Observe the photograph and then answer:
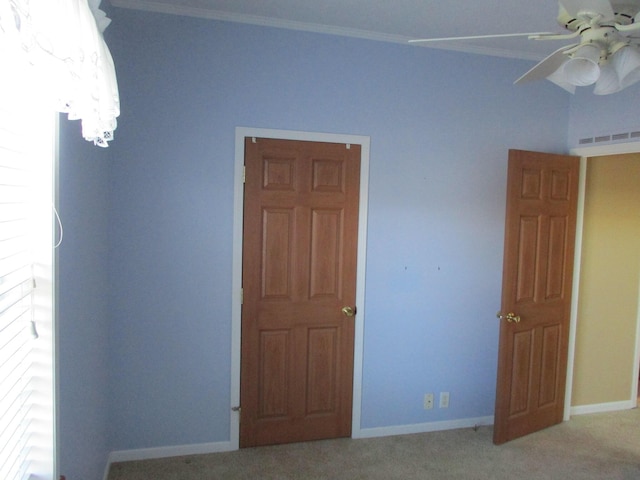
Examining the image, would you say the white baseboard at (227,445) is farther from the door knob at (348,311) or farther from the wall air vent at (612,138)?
the wall air vent at (612,138)

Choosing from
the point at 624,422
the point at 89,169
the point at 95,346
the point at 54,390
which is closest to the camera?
the point at 54,390

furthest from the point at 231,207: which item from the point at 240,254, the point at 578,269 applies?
the point at 578,269

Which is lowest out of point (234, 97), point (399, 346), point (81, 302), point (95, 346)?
point (399, 346)

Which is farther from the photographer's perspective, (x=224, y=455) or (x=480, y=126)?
(x=480, y=126)

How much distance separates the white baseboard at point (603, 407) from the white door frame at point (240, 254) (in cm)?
185

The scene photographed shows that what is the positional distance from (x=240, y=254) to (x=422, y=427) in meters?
1.79

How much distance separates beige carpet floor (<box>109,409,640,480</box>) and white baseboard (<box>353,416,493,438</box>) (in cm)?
4

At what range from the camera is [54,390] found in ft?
4.67

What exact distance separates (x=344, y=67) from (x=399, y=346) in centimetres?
189

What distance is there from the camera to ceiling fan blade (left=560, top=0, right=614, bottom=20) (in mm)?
1253

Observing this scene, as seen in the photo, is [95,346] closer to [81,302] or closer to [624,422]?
[81,302]

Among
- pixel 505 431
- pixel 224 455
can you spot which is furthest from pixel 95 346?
pixel 505 431

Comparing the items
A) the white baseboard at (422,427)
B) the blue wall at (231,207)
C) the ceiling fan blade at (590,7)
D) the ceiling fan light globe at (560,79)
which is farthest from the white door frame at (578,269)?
the ceiling fan blade at (590,7)

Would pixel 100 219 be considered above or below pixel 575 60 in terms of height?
below
